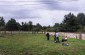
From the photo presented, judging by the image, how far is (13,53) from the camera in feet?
89.4

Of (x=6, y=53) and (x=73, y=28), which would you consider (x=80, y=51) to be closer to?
(x=6, y=53)

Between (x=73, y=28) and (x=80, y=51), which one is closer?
(x=80, y=51)

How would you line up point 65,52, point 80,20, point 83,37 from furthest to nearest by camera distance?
point 80,20 < point 83,37 < point 65,52

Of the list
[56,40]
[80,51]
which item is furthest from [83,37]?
[80,51]

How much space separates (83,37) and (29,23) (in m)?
94.9

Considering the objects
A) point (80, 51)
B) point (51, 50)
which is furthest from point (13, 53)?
point (80, 51)

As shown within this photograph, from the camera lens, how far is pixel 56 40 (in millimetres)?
36125

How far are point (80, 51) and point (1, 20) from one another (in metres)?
145

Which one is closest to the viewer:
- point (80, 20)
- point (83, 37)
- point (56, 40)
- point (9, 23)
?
point (56, 40)

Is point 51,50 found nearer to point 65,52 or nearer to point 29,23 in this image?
point 65,52

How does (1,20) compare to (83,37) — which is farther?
(1,20)

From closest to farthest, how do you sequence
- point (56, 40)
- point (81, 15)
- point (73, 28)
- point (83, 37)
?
point (56, 40) < point (83, 37) < point (73, 28) < point (81, 15)

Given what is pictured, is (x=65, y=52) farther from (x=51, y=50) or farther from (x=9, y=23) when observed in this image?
(x=9, y=23)

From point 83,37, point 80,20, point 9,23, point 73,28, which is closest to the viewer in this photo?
point 83,37
